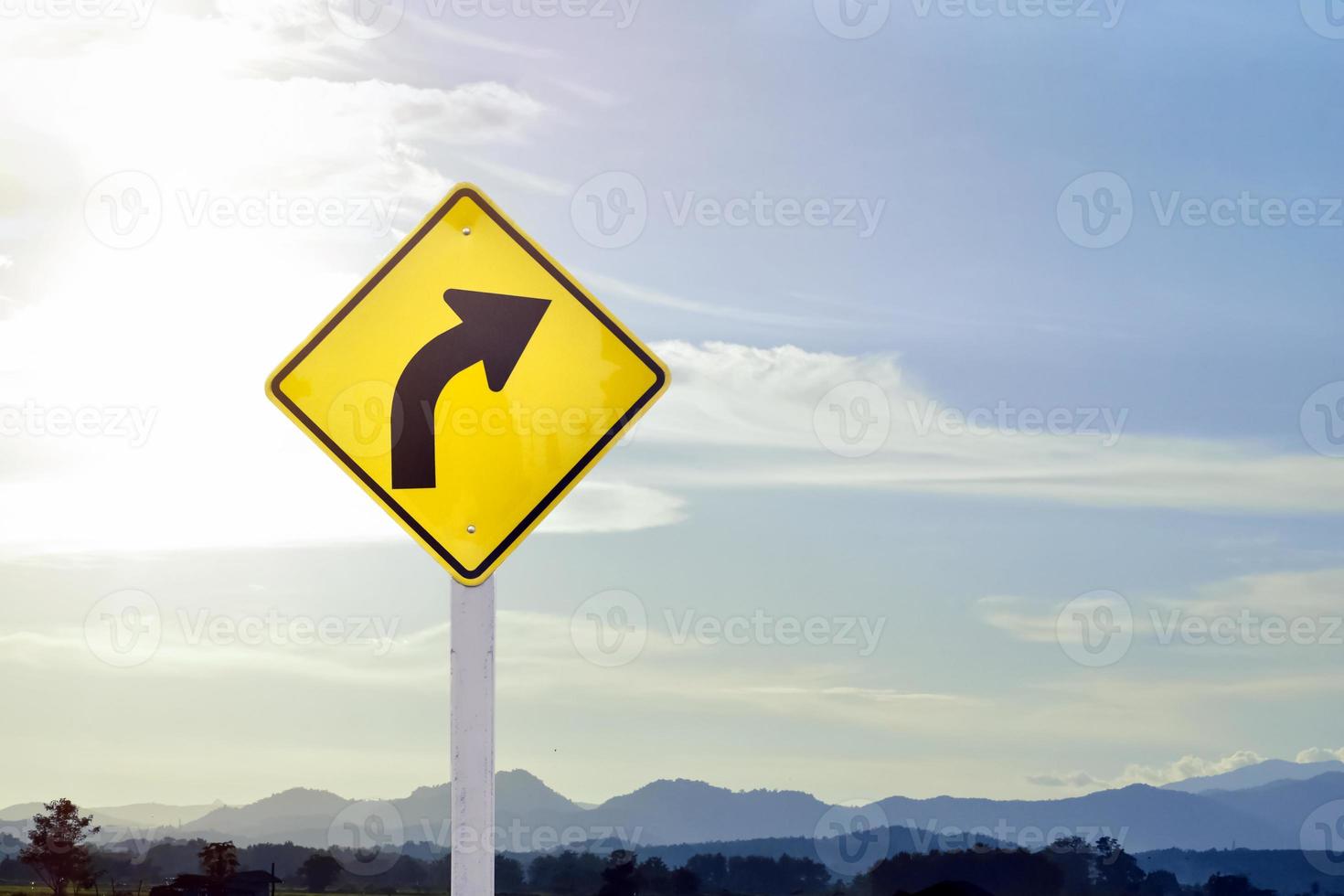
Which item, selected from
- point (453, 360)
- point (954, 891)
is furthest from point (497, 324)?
point (954, 891)

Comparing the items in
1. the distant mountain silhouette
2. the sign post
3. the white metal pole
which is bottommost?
the distant mountain silhouette

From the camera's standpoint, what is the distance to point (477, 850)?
4227 mm

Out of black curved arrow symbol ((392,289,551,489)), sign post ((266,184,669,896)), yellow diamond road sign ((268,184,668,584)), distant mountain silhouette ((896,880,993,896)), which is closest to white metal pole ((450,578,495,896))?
sign post ((266,184,669,896))

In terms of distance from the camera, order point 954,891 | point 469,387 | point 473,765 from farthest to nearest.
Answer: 1. point 954,891
2. point 469,387
3. point 473,765

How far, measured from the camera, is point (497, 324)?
4594 millimetres

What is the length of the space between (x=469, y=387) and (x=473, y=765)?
1.35m

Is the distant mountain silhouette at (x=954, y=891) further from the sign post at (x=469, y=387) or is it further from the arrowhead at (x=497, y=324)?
the arrowhead at (x=497, y=324)

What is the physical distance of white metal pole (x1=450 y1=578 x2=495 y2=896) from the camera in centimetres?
423

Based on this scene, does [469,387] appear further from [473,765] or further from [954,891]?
[954,891]

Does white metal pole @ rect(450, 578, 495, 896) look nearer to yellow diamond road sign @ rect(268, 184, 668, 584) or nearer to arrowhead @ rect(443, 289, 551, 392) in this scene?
yellow diamond road sign @ rect(268, 184, 668, 584)

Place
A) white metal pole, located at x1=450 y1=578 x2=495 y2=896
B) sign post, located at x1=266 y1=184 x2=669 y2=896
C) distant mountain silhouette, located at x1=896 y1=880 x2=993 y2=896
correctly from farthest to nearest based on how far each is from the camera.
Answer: distant mountain silhouette, located at x1=896 y1=880 x2=993 y2=896 < sign post, located at x1=266 y1=184 x2=669 y2=896 < white metal pole, located at x1=450 y1=578 x2=495 y2=896

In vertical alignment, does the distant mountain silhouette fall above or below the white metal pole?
below

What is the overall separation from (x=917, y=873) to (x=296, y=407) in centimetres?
6006

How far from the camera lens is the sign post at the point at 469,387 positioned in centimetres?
448
